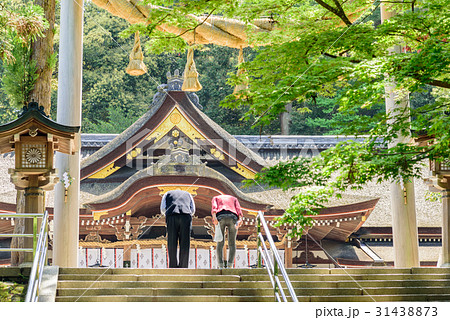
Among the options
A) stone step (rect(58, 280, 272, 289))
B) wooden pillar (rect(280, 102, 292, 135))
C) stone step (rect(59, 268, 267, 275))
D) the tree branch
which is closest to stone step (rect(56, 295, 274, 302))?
stone step (rect(58, 280, 272, 289))

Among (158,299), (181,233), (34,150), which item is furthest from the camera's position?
(181,233)

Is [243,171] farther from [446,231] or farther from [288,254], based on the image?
[446,231]

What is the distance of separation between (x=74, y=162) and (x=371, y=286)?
498 cm

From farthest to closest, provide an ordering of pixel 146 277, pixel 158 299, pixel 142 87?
pixel 142 87
pixel 146 277
pixel 158 299

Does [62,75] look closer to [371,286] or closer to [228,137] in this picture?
[228,137]

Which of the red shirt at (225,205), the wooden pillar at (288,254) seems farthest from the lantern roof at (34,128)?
the wooden pillar at (288,254)

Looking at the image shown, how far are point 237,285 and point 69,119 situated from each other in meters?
4.22

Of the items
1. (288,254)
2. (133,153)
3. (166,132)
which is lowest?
(288,254)

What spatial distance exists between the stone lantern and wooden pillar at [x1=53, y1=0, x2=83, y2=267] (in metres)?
1.28

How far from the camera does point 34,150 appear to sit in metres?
7.61

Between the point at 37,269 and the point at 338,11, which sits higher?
the point at 338,11

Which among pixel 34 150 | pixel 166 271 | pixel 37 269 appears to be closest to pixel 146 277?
pixel 166 271

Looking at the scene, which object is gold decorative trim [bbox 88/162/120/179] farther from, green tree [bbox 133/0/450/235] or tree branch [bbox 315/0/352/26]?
tree branch [bbox 315/0/352/26]

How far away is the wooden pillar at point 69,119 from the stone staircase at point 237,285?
258 centimetres
